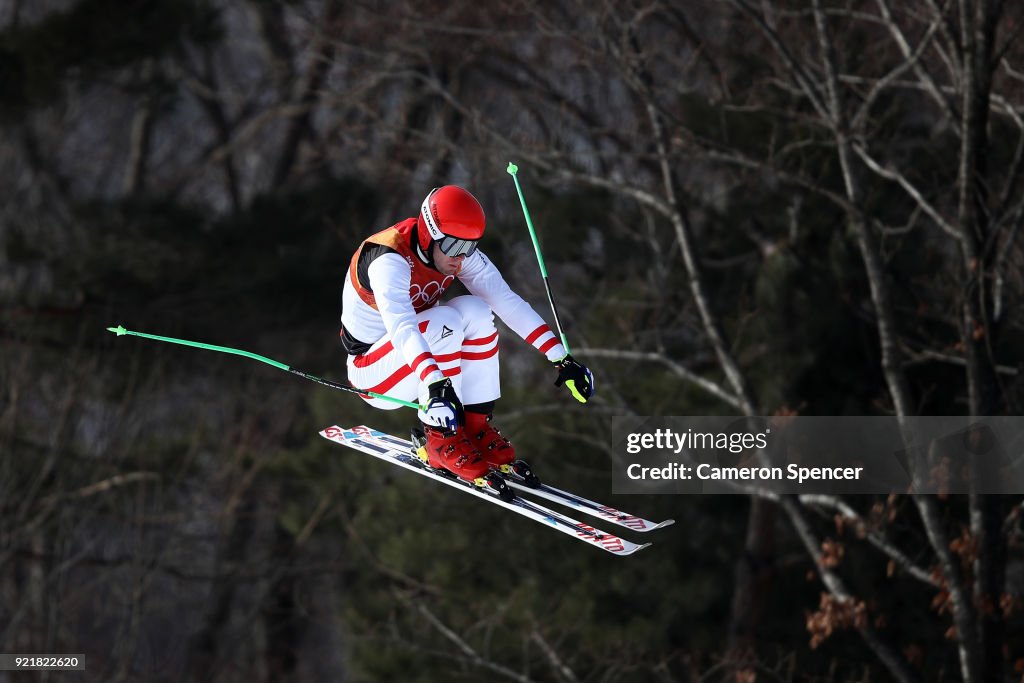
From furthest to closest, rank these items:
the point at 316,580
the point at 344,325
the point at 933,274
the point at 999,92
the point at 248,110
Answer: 1. the point at 248,110
2. the point at 316,580
3. the point at 933,274
4. the point at 999,92
5. the point at 344,325

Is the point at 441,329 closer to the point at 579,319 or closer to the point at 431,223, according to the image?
the point at 431,223

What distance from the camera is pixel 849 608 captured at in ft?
38.0

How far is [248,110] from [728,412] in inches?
622

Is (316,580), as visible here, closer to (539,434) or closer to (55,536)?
(55,536)

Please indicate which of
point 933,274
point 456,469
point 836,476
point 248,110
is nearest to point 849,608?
point 836,476

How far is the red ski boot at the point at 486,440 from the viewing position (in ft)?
17.8

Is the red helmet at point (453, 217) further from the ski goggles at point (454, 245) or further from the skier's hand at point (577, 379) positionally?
the skier's hand at point (577, 379)

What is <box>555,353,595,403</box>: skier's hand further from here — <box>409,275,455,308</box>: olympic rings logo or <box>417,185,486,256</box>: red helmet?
<box>417,185,486,256</box>: red helmet

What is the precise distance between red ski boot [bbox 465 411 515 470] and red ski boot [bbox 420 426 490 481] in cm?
3

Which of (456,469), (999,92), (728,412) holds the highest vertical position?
(999,92)

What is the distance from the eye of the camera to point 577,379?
16.6 ft

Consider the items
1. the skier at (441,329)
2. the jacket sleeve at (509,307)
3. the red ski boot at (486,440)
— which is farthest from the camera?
the red ski boot at (486,440)

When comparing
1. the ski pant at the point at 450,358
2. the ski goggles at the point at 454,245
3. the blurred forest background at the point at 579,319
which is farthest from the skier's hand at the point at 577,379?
the blurred forest background at the point at 579,319

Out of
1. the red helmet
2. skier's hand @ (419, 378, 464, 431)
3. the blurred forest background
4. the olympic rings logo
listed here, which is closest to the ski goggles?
the red helmet
